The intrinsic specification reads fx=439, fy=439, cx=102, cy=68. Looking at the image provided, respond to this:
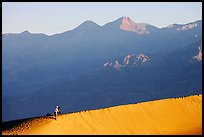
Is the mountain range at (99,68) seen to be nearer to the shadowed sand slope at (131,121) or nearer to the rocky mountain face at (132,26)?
the rocky mountain face at (132,26)

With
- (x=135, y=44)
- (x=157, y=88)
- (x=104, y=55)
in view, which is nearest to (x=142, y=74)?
(x=157, y=88)

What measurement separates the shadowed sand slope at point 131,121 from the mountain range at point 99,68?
48.6 meters

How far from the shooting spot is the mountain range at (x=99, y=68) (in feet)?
280

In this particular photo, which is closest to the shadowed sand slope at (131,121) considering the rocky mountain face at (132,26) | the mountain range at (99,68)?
the mountain range at (99,68)

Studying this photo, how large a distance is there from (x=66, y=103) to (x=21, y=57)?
91084mm

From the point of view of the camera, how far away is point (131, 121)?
2559 cm

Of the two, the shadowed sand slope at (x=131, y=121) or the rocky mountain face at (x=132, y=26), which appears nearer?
the shadowed sand slope at (x=131, y=121)

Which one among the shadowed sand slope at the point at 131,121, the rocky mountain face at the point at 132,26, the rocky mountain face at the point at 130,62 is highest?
the rocky mountain face at the point at 132,26

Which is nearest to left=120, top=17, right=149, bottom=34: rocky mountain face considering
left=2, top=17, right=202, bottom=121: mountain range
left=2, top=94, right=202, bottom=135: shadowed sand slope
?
left=2, top=17, right=202, bottom=121: mountain range

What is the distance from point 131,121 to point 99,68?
306ft

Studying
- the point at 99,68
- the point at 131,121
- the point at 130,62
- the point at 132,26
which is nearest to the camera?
the point at 131,121

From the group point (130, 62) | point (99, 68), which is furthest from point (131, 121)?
point (99, 68)

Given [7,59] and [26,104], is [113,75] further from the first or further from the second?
[7,59]

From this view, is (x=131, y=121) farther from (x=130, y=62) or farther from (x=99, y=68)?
(x=99, y=68)
